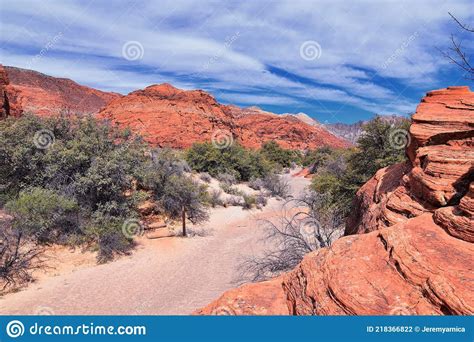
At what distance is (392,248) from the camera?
381 cm

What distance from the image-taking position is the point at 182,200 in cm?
1602

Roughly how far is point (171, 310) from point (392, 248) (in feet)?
20.7

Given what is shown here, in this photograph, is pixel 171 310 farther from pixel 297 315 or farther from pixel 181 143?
pixel 181 143

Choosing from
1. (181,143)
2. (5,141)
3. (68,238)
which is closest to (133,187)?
(68,238)

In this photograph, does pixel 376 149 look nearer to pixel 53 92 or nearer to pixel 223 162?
pixel 223 162

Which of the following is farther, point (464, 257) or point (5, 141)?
point (5, 141)

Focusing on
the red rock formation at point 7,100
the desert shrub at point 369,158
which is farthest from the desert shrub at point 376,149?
the red rock formation at point 7,100

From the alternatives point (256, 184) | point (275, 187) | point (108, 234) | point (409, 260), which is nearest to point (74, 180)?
point (108, 234)

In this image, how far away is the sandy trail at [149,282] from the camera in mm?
8281

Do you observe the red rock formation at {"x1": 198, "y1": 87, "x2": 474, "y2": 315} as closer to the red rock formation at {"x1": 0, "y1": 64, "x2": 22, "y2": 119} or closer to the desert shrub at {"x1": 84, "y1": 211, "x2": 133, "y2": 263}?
the desert shrub at {"x1": 84, "y1": 211, "x2": 133, "y2": 263}

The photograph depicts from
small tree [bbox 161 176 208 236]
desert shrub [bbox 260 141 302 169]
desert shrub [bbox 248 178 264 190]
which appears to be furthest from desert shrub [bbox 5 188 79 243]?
desert shrub [bbox 260 141 302 169]

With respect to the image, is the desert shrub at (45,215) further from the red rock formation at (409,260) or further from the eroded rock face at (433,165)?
the eroded rock face at (433,165)

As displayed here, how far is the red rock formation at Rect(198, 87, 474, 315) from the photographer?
125 inches

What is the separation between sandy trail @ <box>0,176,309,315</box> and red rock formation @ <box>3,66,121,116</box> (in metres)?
58.4
